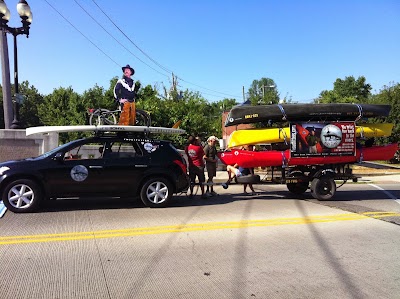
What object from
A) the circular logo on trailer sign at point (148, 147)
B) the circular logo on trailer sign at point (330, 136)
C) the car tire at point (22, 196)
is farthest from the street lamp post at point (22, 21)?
the circular logo on trailer sign at point (330, 136)

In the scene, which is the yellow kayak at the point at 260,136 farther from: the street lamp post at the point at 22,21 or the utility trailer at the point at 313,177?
the street lamp post at the point at 22,21

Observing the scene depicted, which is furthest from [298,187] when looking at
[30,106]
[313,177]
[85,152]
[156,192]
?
[30,106]

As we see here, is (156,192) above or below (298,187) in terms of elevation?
above

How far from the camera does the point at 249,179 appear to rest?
9969 millimetres

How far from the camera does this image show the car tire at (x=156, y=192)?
8.71 meters

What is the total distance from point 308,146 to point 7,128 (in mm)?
11349

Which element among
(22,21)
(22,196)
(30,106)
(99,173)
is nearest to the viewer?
(22,196)

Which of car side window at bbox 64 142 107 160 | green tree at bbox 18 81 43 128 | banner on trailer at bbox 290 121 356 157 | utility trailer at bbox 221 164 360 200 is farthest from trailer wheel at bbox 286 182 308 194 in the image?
green tree at bbox 18 81 43 128

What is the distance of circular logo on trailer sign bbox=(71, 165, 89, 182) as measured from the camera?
8203 mm

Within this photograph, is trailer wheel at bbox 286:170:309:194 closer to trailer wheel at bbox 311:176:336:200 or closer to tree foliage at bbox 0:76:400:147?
trailer wheel at bbox 311:176:336:200

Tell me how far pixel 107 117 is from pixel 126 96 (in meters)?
1.07

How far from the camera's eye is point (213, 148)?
36.3ft

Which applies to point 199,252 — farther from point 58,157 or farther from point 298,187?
point 298,187

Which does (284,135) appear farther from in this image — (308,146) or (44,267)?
(44,267)
